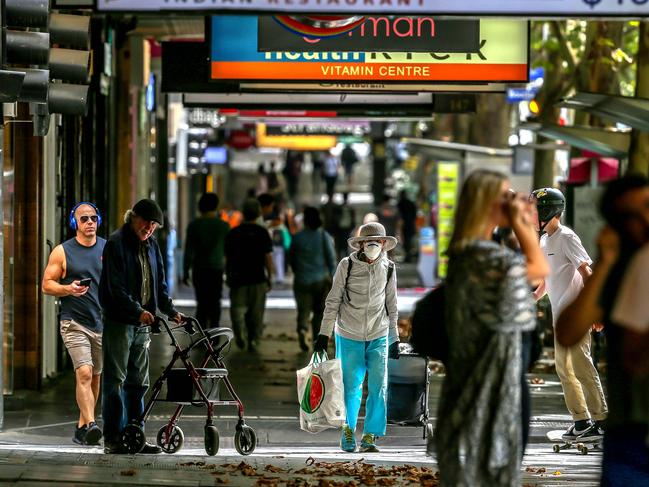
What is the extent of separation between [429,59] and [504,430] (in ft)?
25.9

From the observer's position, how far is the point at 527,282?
6.97 meters

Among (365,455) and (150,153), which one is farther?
(150,153)

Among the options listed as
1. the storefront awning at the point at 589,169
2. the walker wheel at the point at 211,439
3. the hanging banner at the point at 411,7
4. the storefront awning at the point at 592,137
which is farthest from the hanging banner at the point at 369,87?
the storefront awning at the point at 589,169

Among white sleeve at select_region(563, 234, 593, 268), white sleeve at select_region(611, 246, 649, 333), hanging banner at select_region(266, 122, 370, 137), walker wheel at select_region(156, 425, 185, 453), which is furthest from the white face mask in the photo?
hanging banner at select_region(266, 122, 370, 137)

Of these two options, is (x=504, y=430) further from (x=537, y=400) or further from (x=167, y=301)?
(x=537, y=400)

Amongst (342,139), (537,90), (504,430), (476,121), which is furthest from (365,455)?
(342,139)

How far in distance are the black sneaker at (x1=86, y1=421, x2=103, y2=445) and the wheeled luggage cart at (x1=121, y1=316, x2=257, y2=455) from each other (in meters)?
0.58

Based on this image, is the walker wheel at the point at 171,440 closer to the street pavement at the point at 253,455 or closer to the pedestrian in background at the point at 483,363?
the street pavement at the point at 253,455

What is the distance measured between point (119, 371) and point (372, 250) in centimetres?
204

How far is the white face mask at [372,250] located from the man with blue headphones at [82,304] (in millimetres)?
2066

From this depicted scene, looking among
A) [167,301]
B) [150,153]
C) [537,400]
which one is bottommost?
[537,400]

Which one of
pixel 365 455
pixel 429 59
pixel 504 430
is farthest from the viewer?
pixel 429 59

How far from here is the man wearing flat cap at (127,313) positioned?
35.9ft

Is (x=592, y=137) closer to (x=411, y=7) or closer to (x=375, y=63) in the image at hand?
(x=375, y=63)
